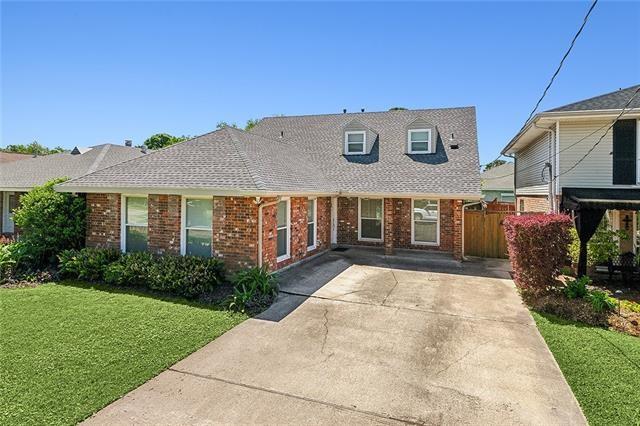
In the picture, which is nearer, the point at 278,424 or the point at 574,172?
the point at 278,424

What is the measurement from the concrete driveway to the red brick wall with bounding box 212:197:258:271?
1561mm

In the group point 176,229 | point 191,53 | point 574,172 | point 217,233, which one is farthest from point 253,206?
point 574,172

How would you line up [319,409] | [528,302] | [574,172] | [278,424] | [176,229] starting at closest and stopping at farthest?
[278,424], [319,409], [528,302], [176,229], [574,172]

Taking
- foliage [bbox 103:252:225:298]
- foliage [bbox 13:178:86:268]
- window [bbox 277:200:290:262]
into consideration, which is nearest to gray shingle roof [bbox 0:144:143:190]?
foliage [bbox 13:178:86:268]

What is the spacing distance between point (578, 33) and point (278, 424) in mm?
8090

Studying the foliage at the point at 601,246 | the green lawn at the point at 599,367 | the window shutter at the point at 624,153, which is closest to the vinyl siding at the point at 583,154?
the window shutter at the point at 624,153

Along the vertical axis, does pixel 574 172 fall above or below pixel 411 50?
below

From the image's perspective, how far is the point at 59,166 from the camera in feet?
59.7

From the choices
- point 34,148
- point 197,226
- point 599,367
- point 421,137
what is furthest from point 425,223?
point 34,148

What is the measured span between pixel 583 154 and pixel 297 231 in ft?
30.6

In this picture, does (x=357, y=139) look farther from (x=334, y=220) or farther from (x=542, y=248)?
(x=542, y=248)

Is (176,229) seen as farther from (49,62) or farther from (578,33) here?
(578,33)

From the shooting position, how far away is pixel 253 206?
8.96 metres

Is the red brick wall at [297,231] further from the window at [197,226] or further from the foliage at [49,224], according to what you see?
the foliage at [49,224]
